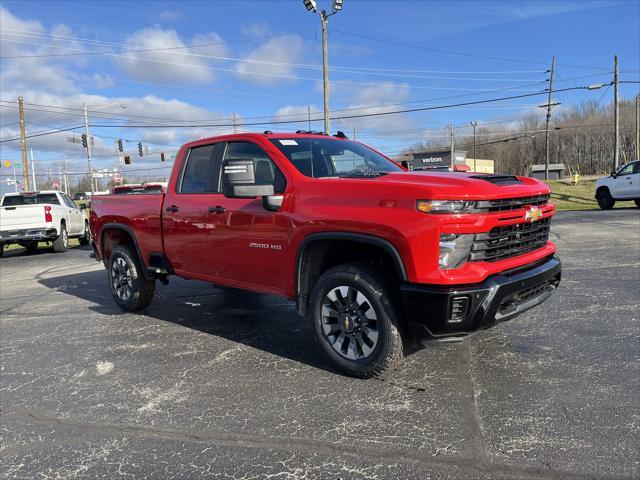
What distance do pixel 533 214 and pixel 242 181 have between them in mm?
2276

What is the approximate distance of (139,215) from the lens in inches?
224

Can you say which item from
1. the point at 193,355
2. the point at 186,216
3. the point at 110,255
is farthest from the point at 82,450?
the point at 110,255

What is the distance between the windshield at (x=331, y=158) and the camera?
4.23 metres

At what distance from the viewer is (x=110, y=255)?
6.38 meters

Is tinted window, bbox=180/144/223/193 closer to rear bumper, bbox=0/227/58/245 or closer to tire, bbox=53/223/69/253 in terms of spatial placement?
A: rear bumper, bbox=0/227/58/245

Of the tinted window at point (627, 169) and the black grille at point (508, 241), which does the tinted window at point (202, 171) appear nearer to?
the black grille at point (508, 241)

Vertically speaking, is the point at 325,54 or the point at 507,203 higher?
the point at 325,54

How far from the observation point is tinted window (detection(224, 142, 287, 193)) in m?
4.12

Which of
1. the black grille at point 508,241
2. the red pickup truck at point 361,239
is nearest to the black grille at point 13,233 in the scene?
the red pickup truck at point 361,239

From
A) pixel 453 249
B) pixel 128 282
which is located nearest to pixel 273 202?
pixel 453 249

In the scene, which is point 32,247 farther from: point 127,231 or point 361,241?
point 361,241

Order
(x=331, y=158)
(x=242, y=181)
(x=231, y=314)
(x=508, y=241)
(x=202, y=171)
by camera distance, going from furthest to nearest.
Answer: (x=231, y=314) → (x=202, y=171) → (x=331, y=158) → (x=242, y=181) → (x=508, y=241)

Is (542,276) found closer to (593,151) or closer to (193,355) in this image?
(193,355)

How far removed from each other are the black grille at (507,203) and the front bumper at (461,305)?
1.53ft
